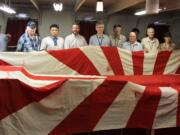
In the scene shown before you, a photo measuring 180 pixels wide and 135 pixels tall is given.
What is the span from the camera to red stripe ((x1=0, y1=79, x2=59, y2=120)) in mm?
2250

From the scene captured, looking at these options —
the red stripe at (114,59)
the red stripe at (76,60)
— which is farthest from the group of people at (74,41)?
the red stripe at (76,60)

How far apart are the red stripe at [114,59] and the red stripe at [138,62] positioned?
18cm

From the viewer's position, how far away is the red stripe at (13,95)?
7.38 feet

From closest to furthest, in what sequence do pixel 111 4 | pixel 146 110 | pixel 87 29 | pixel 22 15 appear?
1. pixel 146 110
2. pixel 111 4
3. pixel 22 15
4. pixel 87 29

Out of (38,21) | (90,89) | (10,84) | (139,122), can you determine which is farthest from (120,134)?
(38,21)

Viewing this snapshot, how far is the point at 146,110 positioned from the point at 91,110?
0.52 m

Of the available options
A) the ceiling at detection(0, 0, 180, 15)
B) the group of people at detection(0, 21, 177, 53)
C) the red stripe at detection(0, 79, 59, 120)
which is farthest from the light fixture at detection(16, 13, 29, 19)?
the red stripe at detection(0, 79, 59, 120)

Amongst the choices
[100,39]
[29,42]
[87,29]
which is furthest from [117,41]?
[87,29]

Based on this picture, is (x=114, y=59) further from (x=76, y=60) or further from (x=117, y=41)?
(x=117, y=41)

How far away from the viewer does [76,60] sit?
12.4ft

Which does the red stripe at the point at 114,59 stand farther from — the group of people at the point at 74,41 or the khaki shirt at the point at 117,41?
the khaki shirt at the point at 117,41

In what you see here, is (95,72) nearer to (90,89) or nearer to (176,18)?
(90,89)

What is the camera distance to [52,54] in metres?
3.74

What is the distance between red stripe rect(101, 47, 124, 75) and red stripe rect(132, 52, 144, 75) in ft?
0.60
